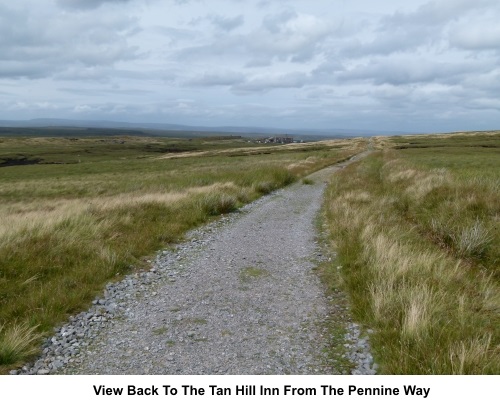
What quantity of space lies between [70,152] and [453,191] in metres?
137

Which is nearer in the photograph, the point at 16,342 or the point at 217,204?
the point at 16,342

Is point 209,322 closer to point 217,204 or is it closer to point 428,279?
point 428,279

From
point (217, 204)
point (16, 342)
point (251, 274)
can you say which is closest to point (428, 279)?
point (251, 274)

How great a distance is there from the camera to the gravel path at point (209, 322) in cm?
475

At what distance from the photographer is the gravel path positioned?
4.75 m

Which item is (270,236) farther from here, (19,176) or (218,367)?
(19,176)

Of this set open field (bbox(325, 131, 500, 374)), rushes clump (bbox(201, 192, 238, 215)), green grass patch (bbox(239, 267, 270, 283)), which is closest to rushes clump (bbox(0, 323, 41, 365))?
green grass patch (bbox(239, 267, 270, 283))

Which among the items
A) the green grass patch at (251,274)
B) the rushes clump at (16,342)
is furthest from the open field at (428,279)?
the rushes clump at (16,342)

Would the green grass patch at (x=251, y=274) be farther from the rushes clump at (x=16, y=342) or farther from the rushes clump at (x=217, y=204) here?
the rushes clump at (x=217, y=204)

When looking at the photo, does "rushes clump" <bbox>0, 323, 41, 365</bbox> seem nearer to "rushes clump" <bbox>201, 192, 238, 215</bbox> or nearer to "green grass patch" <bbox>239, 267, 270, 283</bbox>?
"green grass patch" <bbox>239, 267, 270, 283</bbox>

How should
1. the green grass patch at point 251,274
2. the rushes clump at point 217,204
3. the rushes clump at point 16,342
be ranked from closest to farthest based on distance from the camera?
the rushes clump at point 16,342, the green grass patch at point 251,274, the rushes clump at point 217,204

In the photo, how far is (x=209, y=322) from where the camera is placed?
5.89 m

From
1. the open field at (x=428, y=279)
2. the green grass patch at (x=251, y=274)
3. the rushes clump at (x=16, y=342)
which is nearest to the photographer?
the open field at (x=428, y=279)

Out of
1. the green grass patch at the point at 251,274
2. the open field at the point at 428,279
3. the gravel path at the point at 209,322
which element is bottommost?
the gravel path at the point at 209,322
